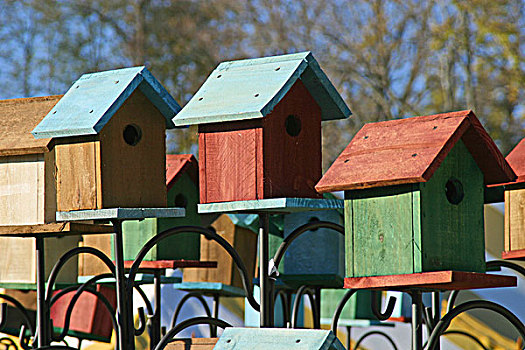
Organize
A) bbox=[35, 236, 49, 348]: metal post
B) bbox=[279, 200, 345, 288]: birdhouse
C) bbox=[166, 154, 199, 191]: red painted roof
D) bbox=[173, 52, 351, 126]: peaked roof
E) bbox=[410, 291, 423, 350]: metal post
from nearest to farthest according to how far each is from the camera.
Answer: bbox=[410, 291, 423, 350]: metal post < bbox=[173, 52, 351, 126]: peaked roof < bbox=[35, 236, 49, 348]: metal post < bbox=[166, 154, 199, 191]: red painted roof < bbox=[279, 200, 345, 288]: birdhouse

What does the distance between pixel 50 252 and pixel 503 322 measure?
3.23 m

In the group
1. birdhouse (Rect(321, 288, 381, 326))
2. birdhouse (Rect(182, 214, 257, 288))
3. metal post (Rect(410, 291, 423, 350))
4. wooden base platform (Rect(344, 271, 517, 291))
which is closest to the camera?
wooden base platform (Rect(344, 271, 517, 291))

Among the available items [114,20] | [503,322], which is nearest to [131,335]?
[503,322]

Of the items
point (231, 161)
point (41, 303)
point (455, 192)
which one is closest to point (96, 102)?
point (231, 161)

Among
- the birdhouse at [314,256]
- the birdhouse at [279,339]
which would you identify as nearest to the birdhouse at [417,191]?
the birdhouse at [279,339]

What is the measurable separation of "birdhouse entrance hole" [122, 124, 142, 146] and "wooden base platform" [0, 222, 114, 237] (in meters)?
0.39

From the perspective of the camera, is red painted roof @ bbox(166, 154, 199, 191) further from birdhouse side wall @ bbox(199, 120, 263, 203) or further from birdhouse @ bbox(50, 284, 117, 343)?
birdhouse @ bbox(50, 284, 117, 343)

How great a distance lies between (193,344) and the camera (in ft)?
12.2

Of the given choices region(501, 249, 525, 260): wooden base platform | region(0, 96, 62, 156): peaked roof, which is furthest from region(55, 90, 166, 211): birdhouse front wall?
region(501, 249, 525, 260): wooden base platform

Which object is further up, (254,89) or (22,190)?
(254,89)

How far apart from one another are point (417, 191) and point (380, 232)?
0.76 feet

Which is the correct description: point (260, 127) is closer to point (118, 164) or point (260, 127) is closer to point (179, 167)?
point (118, 164)

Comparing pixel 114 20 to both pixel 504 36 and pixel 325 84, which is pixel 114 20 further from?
pixel 325 84

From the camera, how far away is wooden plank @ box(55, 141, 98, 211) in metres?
3.72
